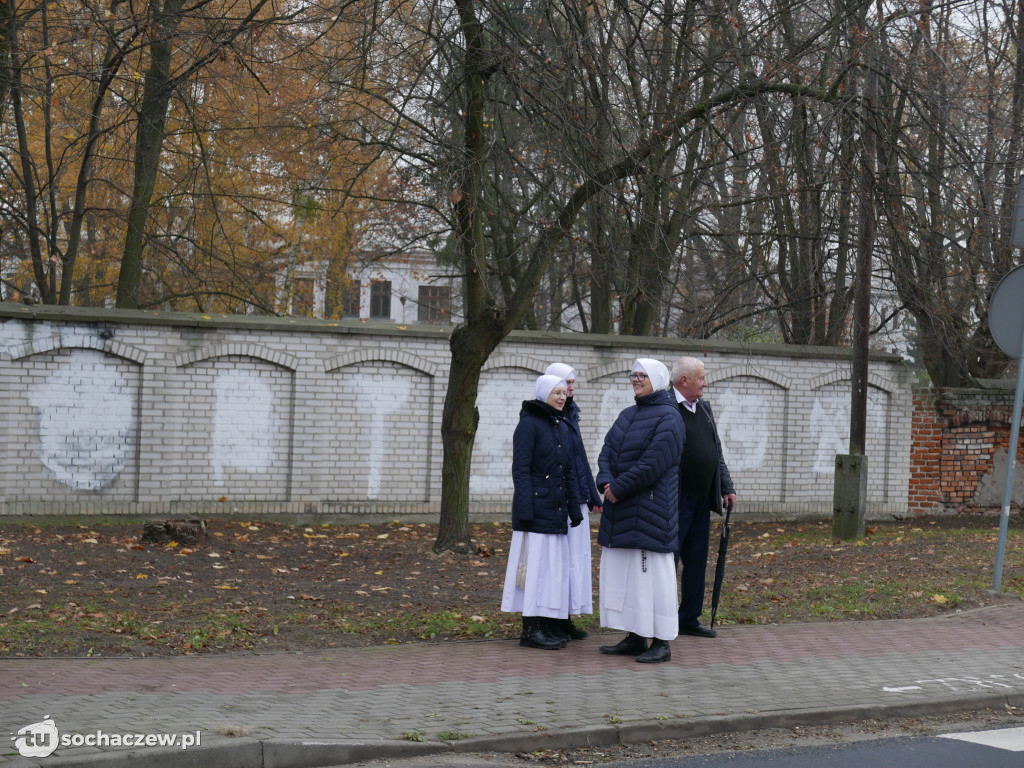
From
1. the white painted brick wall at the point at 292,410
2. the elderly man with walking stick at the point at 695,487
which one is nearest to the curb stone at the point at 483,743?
the elderly man with walking stick at the point at 695,487

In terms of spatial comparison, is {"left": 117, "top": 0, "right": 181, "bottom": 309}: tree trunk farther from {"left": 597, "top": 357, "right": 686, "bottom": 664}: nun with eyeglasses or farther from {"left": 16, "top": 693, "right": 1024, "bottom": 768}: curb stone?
{"left": 16, "top": 693, "right": 1024, "bottom": 768}: curb stone

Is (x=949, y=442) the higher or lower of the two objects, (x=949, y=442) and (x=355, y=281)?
the lower

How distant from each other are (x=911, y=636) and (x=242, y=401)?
9.01 meters

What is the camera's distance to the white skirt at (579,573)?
26.7 feet

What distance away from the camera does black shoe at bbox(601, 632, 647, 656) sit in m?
7.87

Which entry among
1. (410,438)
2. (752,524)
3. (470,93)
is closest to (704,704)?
(470,93)

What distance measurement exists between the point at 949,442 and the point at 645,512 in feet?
41.5

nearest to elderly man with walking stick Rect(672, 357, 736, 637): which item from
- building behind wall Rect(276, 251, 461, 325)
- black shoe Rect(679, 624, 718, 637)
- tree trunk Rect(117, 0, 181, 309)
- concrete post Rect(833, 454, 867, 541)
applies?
black shoe Rect(679, 624, 718, 637)

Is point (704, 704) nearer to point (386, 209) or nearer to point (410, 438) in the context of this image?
point (410, 438)

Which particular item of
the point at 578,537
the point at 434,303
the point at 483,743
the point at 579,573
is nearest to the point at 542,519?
the point at 578,537

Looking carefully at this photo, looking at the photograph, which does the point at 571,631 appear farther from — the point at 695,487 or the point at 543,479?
the point at 695,487

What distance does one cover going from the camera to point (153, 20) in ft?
35.9

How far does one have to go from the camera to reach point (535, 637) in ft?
26.3

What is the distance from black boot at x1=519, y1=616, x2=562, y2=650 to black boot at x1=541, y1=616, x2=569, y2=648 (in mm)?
34
